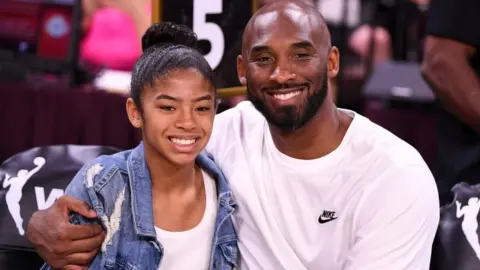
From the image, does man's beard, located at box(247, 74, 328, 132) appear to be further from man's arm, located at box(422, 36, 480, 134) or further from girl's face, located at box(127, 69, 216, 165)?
man's arm, located at box(422, 36, 480, 134)

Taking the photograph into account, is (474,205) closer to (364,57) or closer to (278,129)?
(278,129)

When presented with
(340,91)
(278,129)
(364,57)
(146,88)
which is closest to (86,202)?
(146,88)

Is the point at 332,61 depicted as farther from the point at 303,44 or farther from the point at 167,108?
the point at 167,108

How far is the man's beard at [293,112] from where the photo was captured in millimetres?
2240

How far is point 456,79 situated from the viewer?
2.82 meters

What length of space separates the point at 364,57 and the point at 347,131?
3962 millimetres

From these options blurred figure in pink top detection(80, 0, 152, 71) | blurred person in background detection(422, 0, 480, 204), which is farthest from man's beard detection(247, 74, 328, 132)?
blurred figure in pink top detection(80, 0, 152, 71)

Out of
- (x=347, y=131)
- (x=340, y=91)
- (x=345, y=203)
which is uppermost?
(x=347, y=131)

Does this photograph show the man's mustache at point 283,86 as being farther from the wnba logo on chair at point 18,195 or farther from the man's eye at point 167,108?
Answer: the wnba logo on chair at point 18,195

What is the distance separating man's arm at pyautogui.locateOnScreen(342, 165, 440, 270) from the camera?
7.03ft

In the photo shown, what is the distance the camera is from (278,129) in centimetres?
229

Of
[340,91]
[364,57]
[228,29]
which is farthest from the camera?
[364,57]

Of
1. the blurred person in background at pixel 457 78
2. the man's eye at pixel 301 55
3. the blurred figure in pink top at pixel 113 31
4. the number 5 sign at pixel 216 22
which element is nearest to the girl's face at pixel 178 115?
the man's eye at pixel 301 55

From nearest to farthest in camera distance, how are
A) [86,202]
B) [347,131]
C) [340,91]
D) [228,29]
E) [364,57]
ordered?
[86,202], [347,131], [228,29], [340,91], [364,57]
